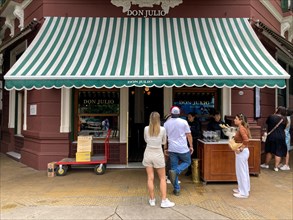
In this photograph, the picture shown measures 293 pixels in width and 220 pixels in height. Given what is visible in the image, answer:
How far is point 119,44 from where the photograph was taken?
23.5 feet

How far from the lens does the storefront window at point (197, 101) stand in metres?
8.46

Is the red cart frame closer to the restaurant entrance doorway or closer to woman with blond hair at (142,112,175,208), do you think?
the restaurant entrance doorway

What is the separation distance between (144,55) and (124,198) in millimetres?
3232

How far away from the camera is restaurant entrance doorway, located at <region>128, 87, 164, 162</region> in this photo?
1045 centimetres

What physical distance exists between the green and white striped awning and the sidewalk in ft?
7.30

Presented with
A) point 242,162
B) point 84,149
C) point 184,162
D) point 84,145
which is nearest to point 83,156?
point 84,149

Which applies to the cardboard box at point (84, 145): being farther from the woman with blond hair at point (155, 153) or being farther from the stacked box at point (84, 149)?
the woman with blond hair at point (155, 153)

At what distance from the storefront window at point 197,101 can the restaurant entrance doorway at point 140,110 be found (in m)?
1.48

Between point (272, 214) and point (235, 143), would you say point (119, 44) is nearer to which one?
point (235, 143)

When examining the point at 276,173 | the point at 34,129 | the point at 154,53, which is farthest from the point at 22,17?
the point at 276,173

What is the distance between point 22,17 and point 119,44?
436cm

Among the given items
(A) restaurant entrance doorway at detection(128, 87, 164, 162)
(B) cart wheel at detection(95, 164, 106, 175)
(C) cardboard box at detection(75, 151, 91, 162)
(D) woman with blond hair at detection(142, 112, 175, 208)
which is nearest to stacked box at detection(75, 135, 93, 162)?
(C) cardboard box at detection(75, 151, 91, 162)

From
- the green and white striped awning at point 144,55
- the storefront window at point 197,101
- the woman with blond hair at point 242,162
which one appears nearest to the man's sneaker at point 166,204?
the woman with blond hair at point 242,162

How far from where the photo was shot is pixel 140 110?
1215 centimetres
